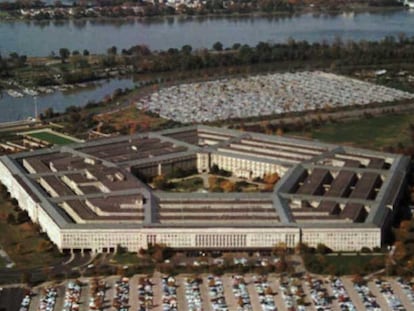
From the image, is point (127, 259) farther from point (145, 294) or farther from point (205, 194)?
point (205, 194)

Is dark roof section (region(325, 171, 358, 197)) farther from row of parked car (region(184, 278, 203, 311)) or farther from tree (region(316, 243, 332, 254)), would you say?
row of parked car (region(184, 278, 203, 311))

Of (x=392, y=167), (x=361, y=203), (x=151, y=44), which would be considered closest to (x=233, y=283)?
(x=361, y=203)

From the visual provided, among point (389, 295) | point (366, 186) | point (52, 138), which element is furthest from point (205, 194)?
point (52, 138)

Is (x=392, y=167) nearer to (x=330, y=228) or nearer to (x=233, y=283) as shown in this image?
(x=330, y=228)


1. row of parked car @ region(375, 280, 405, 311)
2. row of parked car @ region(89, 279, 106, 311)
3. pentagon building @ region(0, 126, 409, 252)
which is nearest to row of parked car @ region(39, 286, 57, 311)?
row of parked car @ region(89, 279, 106, 311)

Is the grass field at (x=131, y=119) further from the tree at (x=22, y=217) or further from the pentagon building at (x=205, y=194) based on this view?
the tree at (x=22, y=217)

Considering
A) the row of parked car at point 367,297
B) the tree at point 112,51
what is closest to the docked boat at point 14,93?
the tree at point 112,51
